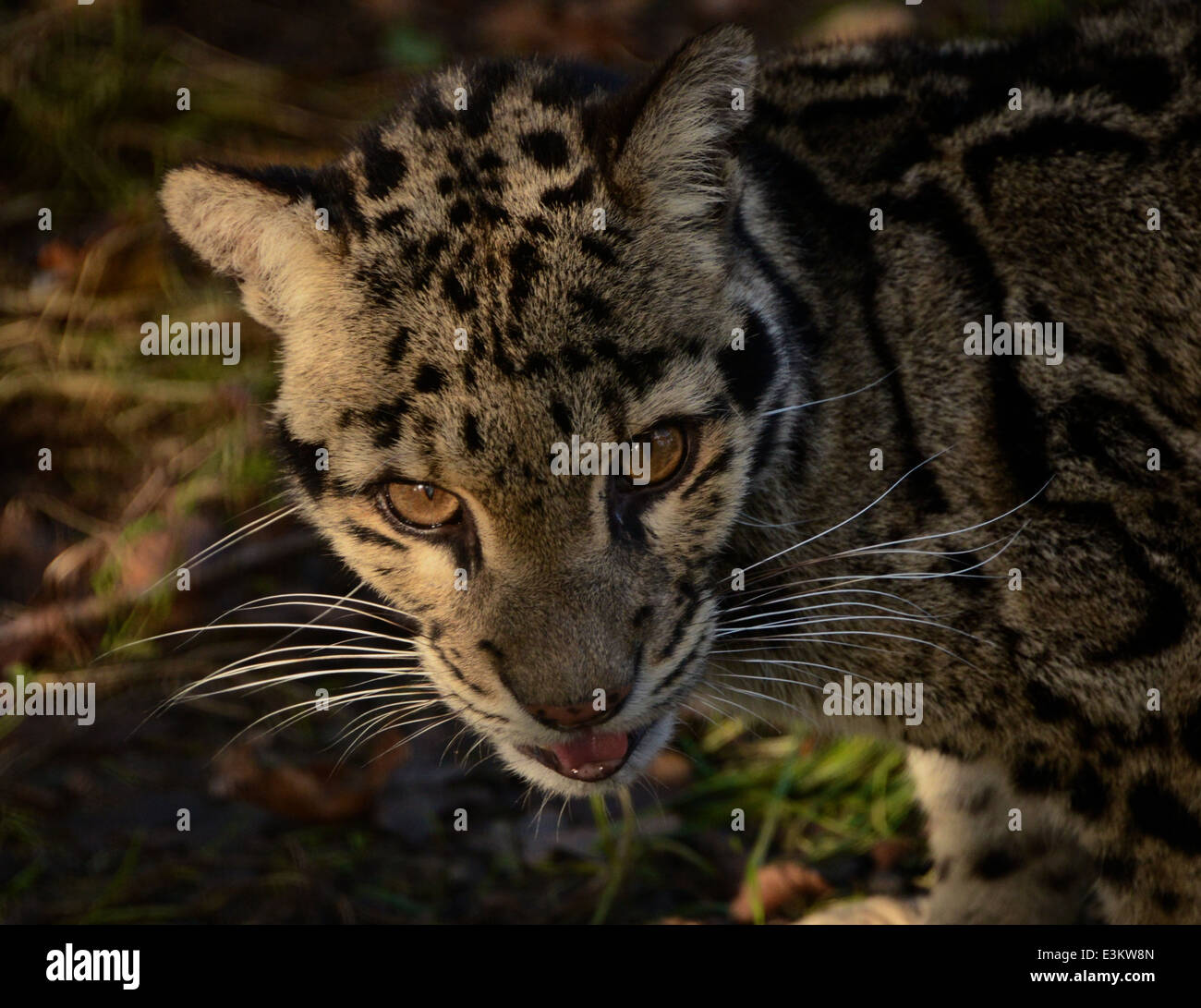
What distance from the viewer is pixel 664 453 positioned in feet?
11.8

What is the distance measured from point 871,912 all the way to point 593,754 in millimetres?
1820

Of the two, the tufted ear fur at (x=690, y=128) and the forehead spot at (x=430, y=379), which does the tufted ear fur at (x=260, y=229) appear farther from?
the tufted ear fur at (x=690, y=128)

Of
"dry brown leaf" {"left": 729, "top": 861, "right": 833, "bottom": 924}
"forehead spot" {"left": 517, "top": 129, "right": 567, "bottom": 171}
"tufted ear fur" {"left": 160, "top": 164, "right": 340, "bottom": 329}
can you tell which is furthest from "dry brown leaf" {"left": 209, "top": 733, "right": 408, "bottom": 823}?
"forehead spot" {"left": 517, "top": 129, "right": 567, "bottom": 171}

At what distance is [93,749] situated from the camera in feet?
18.1

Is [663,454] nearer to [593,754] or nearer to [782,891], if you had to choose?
[593,754]

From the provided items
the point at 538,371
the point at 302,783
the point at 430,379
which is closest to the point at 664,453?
the point at 538,371

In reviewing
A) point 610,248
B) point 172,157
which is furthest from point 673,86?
point 172,157

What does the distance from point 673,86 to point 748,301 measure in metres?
0.63

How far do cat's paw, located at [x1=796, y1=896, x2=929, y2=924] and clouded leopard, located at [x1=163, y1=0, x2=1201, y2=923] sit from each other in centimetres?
75

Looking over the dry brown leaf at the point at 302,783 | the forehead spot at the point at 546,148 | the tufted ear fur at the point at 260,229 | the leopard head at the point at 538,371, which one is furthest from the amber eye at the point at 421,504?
the dry brown leaf at the point at 302,783

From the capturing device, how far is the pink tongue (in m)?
3.60

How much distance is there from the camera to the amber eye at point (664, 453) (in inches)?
140

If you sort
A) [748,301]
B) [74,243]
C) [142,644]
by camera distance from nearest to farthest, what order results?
[748,301], [142,644], [74,243]
